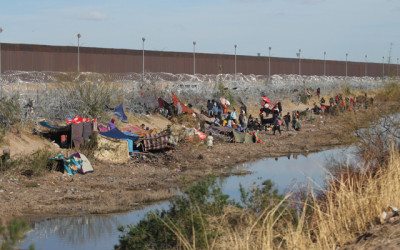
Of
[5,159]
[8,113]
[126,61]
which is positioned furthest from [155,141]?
[126,61]

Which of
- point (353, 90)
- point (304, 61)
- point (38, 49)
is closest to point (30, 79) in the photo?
point (38, 49)

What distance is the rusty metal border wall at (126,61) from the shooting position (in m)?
43.4

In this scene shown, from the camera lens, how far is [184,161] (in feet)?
67.6

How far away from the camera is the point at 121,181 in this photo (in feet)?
55.1

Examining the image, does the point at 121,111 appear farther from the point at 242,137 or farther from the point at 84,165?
the point at 84,165

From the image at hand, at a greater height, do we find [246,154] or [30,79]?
[30,79]

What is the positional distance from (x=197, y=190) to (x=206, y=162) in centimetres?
1134

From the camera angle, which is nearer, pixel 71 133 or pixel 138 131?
pixel 71 133

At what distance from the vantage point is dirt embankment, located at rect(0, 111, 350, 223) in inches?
534

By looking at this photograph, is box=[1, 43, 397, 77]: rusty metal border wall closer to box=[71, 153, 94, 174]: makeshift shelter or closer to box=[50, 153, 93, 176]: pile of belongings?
box=[71, 153, 94, 174]: makeshift shelter

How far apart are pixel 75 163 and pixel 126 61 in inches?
1320

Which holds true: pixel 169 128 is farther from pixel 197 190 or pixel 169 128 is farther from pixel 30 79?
pixel 30 79

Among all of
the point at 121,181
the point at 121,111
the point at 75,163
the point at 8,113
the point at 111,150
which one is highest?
the point at 8,113

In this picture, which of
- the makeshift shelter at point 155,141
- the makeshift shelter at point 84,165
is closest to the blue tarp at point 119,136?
the makeshift shelter at point 155,141
